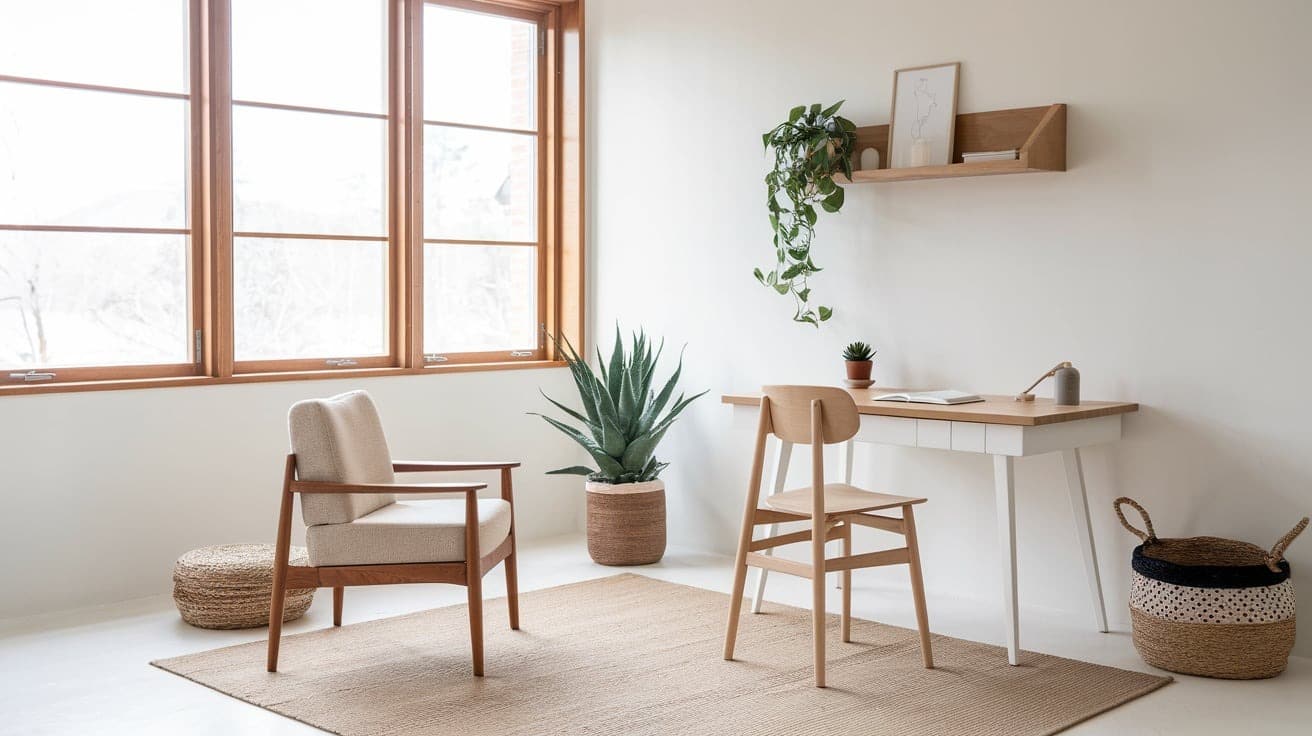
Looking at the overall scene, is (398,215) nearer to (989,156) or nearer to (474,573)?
(474,573)

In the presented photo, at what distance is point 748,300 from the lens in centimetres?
537

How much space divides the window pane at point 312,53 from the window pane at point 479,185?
366 millimetres

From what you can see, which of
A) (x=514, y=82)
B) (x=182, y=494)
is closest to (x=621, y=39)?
(x=514, y=82)

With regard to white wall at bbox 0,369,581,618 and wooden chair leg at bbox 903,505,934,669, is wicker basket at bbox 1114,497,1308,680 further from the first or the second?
white wall at bbox 0,369,581,618

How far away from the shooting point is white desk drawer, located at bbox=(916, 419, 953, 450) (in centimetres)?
395

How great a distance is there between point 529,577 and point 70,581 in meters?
1.64

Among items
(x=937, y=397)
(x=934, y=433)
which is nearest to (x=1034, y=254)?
(x=937, y=397)

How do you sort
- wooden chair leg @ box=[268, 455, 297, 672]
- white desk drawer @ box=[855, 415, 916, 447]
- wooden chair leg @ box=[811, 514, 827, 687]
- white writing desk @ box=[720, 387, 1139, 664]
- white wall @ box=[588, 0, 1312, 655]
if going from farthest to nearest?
1. white desk drawer @ box=[855, 415, 916, 447]
2. white wall @ box=[588, 0, 1312, 655]
3. white writing desk @ box=[720, 387, 1139, 664]
4. wooden chair leg @ box=[268, 455, 297, 672]
5. wooden chair leg @ box=[811, 514, 827, 687]

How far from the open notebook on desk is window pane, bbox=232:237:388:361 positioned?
2.28m

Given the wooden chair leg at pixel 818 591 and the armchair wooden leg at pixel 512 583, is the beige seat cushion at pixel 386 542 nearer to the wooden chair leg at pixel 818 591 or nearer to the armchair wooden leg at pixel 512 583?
the armchair wooden leg at pixel 512 583

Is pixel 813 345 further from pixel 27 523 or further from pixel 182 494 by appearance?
pixel 27 523

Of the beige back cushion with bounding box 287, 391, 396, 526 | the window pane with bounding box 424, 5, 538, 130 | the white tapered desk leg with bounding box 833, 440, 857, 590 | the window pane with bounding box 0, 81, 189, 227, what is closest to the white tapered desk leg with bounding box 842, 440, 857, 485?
the white tapered desk leg with bounding box 833, 440, 857, 590

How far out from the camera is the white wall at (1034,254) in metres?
3.95

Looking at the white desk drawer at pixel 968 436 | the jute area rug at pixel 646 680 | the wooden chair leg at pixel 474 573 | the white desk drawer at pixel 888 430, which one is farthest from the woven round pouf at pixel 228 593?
the white desk drawer at pixel 968 436
